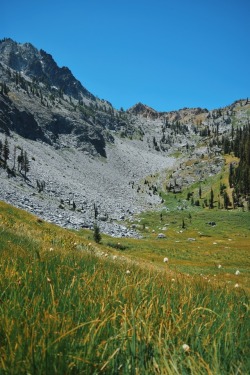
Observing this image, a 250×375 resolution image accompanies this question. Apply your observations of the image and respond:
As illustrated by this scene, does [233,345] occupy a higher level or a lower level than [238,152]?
lower

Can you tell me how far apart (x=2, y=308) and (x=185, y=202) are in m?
159

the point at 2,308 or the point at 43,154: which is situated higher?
the point at 43,154

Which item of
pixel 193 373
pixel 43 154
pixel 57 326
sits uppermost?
pixel 43 154

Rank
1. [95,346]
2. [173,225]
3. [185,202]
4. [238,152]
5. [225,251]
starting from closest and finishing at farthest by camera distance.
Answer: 1. [95,346]
2. [225,251]
3. [173,225]
4. [185,202]
5. [238,152]

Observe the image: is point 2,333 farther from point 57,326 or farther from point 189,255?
point 189,255

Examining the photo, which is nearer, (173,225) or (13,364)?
(13,364)

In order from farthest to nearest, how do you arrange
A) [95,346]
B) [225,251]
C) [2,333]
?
[225,251]
[2,333]
[95,346]

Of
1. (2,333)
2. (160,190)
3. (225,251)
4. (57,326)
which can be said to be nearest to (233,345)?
(57,326)

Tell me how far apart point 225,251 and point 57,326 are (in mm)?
70451

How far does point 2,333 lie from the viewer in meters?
2.43

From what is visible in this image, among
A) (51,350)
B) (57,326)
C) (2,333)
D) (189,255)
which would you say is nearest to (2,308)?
(2,333)

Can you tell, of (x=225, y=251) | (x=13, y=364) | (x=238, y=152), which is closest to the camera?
(x=13, y=364)

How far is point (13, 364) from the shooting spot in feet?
6.24

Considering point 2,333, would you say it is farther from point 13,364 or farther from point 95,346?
point 95,346
